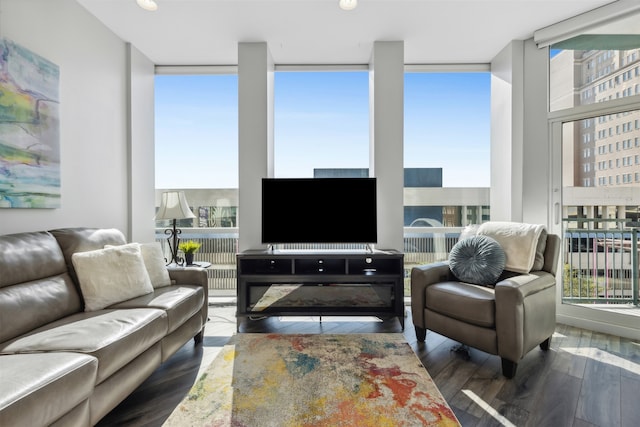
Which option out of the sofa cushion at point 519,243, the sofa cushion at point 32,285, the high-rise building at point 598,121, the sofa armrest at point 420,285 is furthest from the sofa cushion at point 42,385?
the high-rise building at point 598,121

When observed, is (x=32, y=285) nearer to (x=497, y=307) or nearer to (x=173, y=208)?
(x=173, y=208)

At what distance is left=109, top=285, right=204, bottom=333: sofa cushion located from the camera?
6.62ft

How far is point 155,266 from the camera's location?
2467 millimetres

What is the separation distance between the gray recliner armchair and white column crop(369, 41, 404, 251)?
83cm

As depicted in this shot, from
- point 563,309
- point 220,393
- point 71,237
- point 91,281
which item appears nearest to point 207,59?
point 71,237

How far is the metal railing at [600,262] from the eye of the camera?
2820 millimetres

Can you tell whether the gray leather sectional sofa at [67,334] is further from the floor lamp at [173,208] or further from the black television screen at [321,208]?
the black television screen at [321,208]

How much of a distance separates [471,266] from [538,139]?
1.60 metres

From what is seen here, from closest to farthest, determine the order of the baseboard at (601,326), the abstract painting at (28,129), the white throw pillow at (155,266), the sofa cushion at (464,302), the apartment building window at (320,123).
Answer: the abstract painting at (28,129) < the sofa cushion at (464,302) < the white throw pillow at (155,266) < the baseboard at (601,326) < the apartment building window at (320,123)

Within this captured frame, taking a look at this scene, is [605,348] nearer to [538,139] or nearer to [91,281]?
[538,139]

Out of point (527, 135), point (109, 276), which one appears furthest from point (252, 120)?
point (527, 135)

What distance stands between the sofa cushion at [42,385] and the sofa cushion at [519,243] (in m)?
2.69

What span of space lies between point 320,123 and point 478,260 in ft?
7.07

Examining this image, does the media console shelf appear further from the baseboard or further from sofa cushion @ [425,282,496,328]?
the baseboard
